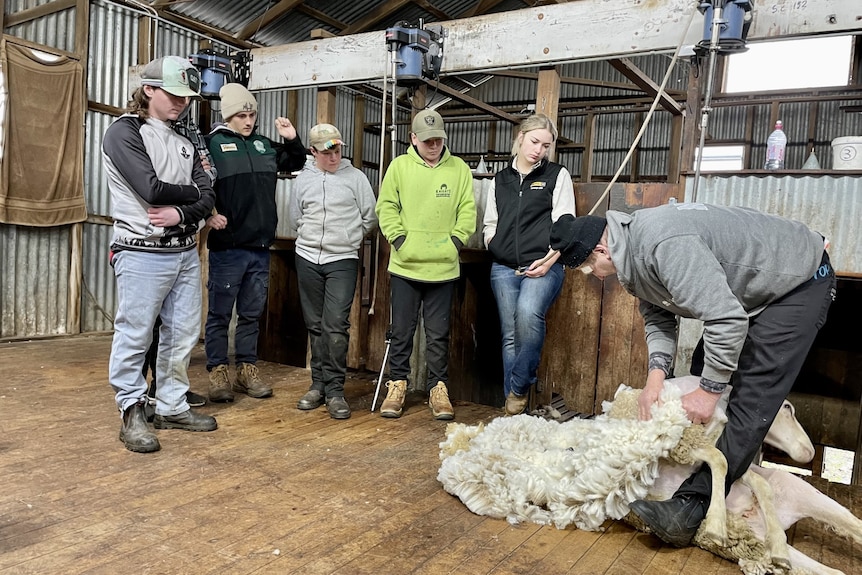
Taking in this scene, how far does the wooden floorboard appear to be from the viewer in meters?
1.95

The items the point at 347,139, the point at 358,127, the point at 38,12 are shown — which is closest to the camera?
the point at 38,12

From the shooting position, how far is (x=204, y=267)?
18.0 feet

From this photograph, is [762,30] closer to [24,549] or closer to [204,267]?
[24,549]

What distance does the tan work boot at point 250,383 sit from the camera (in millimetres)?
3926

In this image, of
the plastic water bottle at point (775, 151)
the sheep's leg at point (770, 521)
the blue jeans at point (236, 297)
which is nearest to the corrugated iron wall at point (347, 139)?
the plastic water bottle at point (775, 151)

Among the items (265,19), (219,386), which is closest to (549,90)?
(219,386)

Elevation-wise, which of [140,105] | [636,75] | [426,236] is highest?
[636,75]

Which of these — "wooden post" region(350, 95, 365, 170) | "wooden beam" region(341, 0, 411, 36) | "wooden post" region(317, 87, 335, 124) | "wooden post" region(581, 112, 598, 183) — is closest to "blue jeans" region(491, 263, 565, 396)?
"wooden post" region(317, 87, 335, 124)

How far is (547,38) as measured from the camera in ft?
12.2

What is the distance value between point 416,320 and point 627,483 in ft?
5.78

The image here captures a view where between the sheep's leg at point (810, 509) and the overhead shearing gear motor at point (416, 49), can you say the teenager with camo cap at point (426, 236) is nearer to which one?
the overhead shearing gear motor at point (416, 49)

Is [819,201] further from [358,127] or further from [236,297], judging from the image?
A: [358,127]

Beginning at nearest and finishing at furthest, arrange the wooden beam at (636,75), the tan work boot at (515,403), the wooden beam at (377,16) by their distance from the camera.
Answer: the tan work boot at (515,403) → the wooden beam at (636,75) → the wooden beam at (377,16)

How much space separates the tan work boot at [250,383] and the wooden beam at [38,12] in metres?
4.38
